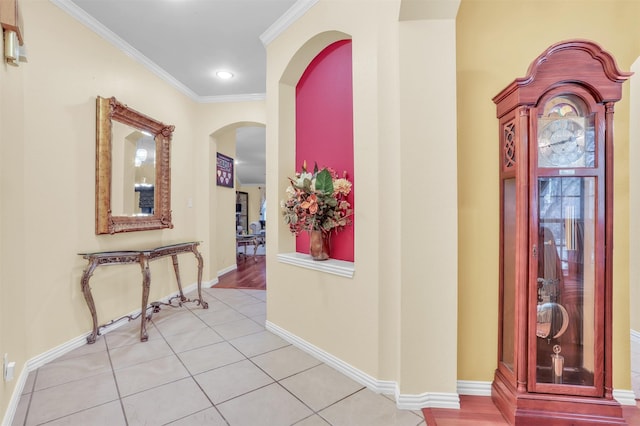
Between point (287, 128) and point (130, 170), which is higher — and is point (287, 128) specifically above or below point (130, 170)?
above

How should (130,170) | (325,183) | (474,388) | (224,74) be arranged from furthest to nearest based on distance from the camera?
(224,74) → (130,170) → (325,183) → (474,388)

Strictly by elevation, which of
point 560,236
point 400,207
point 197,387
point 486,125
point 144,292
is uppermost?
point 486,125

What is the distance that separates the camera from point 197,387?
1.88m

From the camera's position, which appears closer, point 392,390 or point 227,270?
point 392,390

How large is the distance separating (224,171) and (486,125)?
4.08 m

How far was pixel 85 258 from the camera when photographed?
246cm

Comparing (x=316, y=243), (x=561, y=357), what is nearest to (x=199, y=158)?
A: (x=316, y=243)

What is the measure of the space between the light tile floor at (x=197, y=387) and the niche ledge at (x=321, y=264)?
2.30 ft

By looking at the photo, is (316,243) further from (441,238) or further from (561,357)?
(561,357)

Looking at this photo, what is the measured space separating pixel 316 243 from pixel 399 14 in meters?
1.56

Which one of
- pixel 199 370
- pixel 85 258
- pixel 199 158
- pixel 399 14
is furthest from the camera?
pixel 199 158

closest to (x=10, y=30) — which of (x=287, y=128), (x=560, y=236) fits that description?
(x=287, y=128)

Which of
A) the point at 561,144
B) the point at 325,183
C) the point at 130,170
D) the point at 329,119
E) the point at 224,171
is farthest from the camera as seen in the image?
the point at 224,171

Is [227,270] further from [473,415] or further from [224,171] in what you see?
[473,415]
